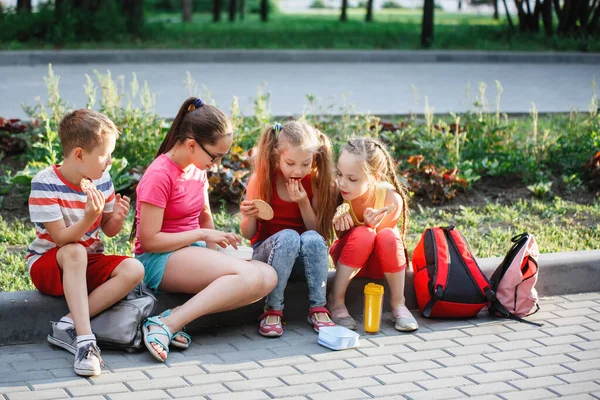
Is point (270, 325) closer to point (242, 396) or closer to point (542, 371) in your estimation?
point (242, 396)

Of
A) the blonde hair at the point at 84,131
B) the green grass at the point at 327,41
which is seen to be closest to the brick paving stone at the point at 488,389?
the blonde hair at the point at 84,131

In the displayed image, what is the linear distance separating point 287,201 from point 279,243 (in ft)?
1.06

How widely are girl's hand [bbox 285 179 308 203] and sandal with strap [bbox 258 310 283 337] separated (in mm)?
575

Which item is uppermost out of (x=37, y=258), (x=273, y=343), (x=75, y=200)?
(x=75, y=200)

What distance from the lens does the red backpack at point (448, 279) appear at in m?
4.49

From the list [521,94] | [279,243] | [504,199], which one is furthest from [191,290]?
[521,94]

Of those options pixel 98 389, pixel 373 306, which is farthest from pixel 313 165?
pixel 98 389

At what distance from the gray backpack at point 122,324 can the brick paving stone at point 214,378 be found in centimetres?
38

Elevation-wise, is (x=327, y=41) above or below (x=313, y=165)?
above

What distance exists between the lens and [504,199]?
6.48m

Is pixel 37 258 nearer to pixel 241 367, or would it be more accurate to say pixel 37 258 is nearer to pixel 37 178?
pixel 37 178

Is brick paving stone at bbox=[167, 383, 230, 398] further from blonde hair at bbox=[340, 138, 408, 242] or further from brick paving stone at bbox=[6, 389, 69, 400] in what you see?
blonde hair at bbox=[340, 138, 408, 242]

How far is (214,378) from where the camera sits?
3.77 m

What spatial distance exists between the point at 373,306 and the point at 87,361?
1.42 meters
